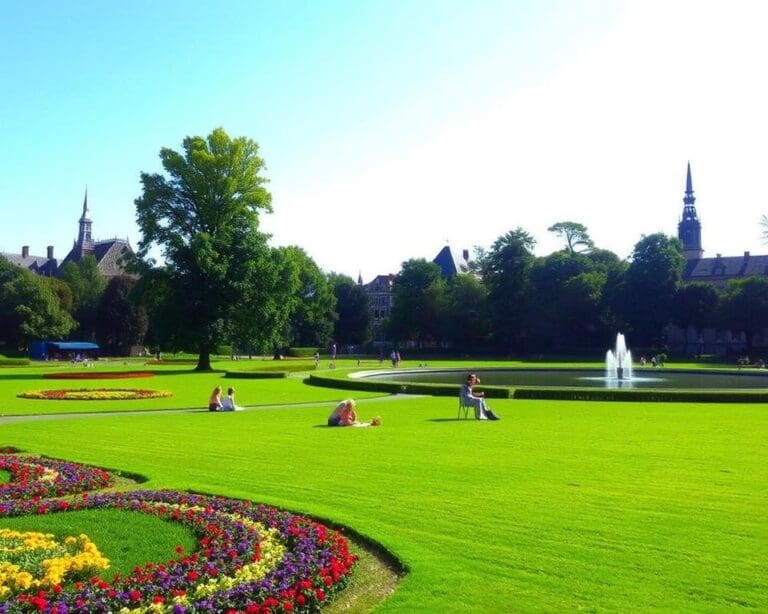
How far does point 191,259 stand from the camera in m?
58.7

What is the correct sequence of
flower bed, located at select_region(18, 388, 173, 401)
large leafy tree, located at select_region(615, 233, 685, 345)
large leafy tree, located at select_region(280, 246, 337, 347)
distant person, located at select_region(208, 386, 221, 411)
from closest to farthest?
distant person, located at select_region(208, 386, 221, 411) → flower bed, located at select_region(18, 388, 173, 401) → large leafy tree, located at select_region(615, 233, 685, 345) → large leafy tree, located at select_region(280, 246, 337, 347)

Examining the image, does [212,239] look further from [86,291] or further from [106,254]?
[106,254]

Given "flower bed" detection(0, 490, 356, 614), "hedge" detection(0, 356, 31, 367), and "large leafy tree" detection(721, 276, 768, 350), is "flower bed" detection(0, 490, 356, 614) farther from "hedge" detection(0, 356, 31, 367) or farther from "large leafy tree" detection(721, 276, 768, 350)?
"large leafy tree" detection(721, 276, 768, 350)

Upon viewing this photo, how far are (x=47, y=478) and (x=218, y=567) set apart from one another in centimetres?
684

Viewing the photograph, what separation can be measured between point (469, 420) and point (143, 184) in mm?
45054

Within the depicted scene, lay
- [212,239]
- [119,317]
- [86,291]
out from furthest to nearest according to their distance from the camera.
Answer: [86,291]
[119,317]
[212,239]

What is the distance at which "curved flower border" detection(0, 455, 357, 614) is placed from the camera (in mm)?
7402

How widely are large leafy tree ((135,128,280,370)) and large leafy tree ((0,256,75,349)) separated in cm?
4089

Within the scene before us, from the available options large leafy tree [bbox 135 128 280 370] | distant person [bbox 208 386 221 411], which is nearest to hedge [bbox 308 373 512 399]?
distant person [bbox 208 386 221 411]

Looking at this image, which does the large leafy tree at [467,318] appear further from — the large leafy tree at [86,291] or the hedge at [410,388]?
the hedge at [410,388]

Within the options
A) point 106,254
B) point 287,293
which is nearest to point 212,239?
point 287,293

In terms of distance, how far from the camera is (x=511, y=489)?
12.9 m

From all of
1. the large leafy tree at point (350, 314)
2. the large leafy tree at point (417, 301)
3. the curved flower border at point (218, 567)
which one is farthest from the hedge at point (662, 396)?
the large leafy tree at point (350, 314)

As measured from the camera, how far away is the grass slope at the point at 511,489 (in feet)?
27.0
